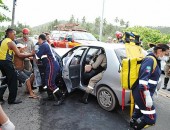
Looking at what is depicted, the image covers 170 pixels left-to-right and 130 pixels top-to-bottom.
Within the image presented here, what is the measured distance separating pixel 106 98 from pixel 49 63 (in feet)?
5.34

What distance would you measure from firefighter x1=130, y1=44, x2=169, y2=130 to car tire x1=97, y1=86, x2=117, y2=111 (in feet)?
4.78

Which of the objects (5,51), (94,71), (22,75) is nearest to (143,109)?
(94,71)

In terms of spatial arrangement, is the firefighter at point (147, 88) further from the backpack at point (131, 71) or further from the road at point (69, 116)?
the road at point (69, 116)

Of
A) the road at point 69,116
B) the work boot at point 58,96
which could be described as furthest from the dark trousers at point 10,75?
the work boot at point 58,96

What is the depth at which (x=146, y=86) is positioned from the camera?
13.2 ft

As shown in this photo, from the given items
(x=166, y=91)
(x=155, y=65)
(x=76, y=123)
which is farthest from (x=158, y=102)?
(x=155, y=65)

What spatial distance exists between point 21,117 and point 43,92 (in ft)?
7.42

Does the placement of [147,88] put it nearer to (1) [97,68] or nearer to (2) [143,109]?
(2) [143,109]

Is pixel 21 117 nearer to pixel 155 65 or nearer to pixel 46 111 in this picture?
pixel 46 111

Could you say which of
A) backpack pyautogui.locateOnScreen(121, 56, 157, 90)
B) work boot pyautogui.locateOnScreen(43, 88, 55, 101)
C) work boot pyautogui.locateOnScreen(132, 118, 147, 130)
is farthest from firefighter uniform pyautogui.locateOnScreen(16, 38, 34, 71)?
work boot pyautogui.locateOnScreen(132, 118, 147, 130)

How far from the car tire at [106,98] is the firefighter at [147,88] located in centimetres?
146

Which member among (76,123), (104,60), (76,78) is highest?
(104,60)

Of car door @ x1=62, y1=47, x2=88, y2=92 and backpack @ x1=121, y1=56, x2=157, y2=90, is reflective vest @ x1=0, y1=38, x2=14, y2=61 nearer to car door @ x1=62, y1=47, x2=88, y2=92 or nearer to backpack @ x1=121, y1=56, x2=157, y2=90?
car door @ x1=62, y1=47, x2=88, y2=92

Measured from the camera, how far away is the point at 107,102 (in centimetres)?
602
